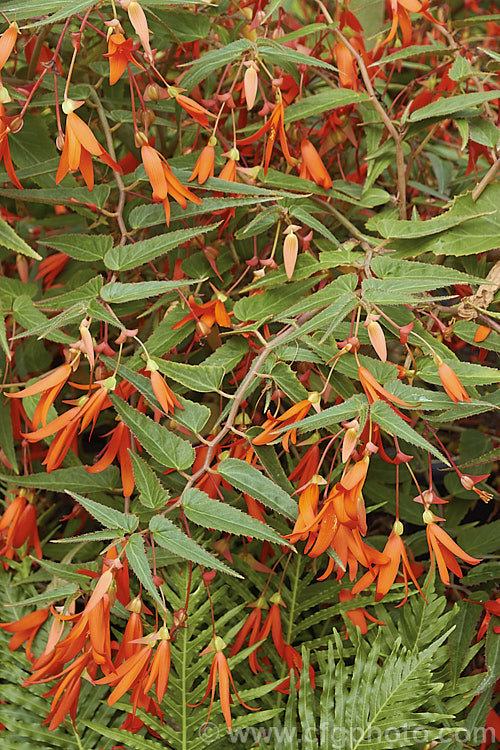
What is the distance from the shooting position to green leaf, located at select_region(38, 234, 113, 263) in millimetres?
547

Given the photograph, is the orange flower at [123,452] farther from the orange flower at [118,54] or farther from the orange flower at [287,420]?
the orange flower at [118,54]

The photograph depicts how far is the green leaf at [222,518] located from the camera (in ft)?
1.34

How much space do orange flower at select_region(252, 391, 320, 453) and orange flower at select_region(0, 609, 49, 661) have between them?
0.28 meters

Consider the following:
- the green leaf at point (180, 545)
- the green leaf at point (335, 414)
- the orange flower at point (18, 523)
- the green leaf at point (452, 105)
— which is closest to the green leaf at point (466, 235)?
the green leaf at point (452, 105)

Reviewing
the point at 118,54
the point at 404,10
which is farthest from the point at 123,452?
the point at 404,10

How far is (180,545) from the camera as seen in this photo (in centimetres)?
41

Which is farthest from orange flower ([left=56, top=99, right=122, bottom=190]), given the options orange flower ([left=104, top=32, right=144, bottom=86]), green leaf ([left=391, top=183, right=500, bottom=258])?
green leaf ([left=391, top=183, right=500, bottom=258])

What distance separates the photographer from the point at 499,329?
0.50m

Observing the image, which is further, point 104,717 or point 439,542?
point 104,717

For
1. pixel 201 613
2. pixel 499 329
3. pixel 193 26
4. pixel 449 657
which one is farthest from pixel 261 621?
pixel 193 26

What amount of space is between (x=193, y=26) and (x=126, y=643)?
19.2 inches

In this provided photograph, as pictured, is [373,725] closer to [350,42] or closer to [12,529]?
[12,529]

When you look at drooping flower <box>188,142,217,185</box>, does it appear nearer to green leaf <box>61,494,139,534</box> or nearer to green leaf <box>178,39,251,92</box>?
green leaf <box>178,39,251,92</box>

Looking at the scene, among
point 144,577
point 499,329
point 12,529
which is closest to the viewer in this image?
point 144,577
